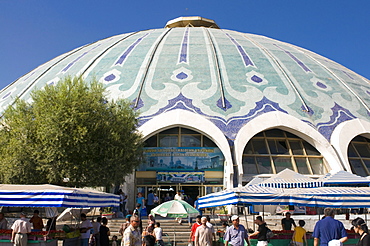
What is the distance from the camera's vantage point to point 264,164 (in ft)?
67.9

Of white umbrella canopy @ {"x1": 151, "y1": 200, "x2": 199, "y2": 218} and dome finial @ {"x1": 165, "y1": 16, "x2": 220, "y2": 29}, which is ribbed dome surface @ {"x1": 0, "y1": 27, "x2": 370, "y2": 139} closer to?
dome finial @ {"x1": 165, "y1": 16, "x2": 220, "y2": 29}

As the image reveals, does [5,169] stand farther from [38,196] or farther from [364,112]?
[364,112]

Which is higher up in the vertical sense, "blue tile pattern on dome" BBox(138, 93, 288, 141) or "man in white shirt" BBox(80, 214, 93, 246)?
"blue tile pattern on dome" BBox(138, 93, 288, 141)

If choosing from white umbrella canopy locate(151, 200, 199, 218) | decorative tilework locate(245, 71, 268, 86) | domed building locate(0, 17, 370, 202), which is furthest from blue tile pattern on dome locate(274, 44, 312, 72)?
white umbrella canopy locate(151, 200, 199, 218)

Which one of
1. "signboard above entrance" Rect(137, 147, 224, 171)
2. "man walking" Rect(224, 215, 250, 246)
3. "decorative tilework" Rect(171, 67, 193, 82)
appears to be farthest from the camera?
"decorative tilework" Rect(171, 67, 193, 82)

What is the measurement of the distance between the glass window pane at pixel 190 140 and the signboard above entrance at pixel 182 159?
313 millimetres

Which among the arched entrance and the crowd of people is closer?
the crowd of people

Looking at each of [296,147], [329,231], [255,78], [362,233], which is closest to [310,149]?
[296,147]

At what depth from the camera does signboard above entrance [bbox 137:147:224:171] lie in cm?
2059

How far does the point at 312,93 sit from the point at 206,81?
20.5ft

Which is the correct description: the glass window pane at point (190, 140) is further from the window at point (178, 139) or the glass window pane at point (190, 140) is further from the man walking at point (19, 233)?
the man walking at point (19, 233)

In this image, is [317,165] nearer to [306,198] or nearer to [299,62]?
[299,62]

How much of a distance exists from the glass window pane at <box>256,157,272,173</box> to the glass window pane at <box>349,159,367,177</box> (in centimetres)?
460

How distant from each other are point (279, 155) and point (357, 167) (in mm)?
4395
